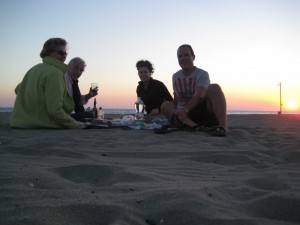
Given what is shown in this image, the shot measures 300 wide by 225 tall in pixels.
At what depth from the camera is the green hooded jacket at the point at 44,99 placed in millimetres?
4691

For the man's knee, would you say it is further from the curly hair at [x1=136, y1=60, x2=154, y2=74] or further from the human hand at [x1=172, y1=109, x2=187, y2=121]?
the curly hair at [x1=136, y1=60, x2=154, y2=74]

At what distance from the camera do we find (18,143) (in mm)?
3223

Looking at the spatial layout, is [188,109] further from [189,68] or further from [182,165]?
[182,165]

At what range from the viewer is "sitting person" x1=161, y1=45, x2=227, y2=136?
498 centimetres

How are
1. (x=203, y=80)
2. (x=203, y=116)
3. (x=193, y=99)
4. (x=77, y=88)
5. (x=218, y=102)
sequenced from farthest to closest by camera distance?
(x=77, y=88)
(x=203, y=116)
(x=203, y=80)
(x=193, y=99)
(x=218, y=102)

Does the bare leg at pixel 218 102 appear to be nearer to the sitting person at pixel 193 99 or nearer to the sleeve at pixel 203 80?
the sitting person at pixel 193 99

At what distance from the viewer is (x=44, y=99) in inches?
191

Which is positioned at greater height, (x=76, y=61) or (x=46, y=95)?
(x=76, y=61)

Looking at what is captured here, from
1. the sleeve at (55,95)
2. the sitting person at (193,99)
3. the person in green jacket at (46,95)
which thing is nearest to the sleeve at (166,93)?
the sitting person at (193,99)

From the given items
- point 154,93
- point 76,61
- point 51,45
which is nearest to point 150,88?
point 154,93

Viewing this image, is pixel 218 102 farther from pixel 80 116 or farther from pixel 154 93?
pixel 80 116

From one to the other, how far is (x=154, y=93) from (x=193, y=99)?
1.67 metres

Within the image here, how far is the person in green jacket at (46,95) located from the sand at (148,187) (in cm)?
187

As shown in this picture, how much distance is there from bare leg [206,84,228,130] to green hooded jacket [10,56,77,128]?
6.81ft
